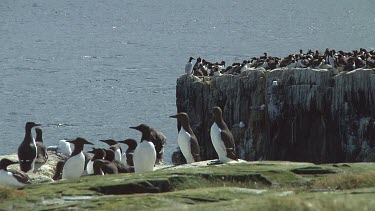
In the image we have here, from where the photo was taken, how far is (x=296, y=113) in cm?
3609

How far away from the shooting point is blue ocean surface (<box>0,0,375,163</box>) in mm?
59250

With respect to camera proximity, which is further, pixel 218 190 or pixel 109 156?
pixel 109 156

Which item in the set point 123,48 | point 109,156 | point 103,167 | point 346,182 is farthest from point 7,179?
point 123,48

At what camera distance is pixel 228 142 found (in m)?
20.2

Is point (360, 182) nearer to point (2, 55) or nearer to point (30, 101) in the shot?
point (30, 101)

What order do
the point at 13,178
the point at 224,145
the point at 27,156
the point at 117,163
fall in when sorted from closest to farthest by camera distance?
the point at 13,178, the point at 117,163, the point at 224,145, the point at 27,156

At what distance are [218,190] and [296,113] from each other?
23582 millimetres

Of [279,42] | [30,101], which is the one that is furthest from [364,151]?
[279,42]

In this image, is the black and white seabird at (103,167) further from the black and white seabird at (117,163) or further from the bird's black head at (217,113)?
the bird's black head at (217,113)

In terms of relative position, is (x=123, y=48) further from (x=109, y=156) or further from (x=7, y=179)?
(x=7, y=179)

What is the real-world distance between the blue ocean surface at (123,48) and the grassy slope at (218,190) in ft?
98.7

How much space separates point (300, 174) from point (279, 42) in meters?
98.1

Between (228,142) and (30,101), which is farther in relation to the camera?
(30,101)

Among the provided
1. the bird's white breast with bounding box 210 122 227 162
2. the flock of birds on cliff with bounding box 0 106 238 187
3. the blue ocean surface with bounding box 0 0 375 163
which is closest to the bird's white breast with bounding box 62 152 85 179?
the flock of birds on cliff with bounding box 0 106 238 187
